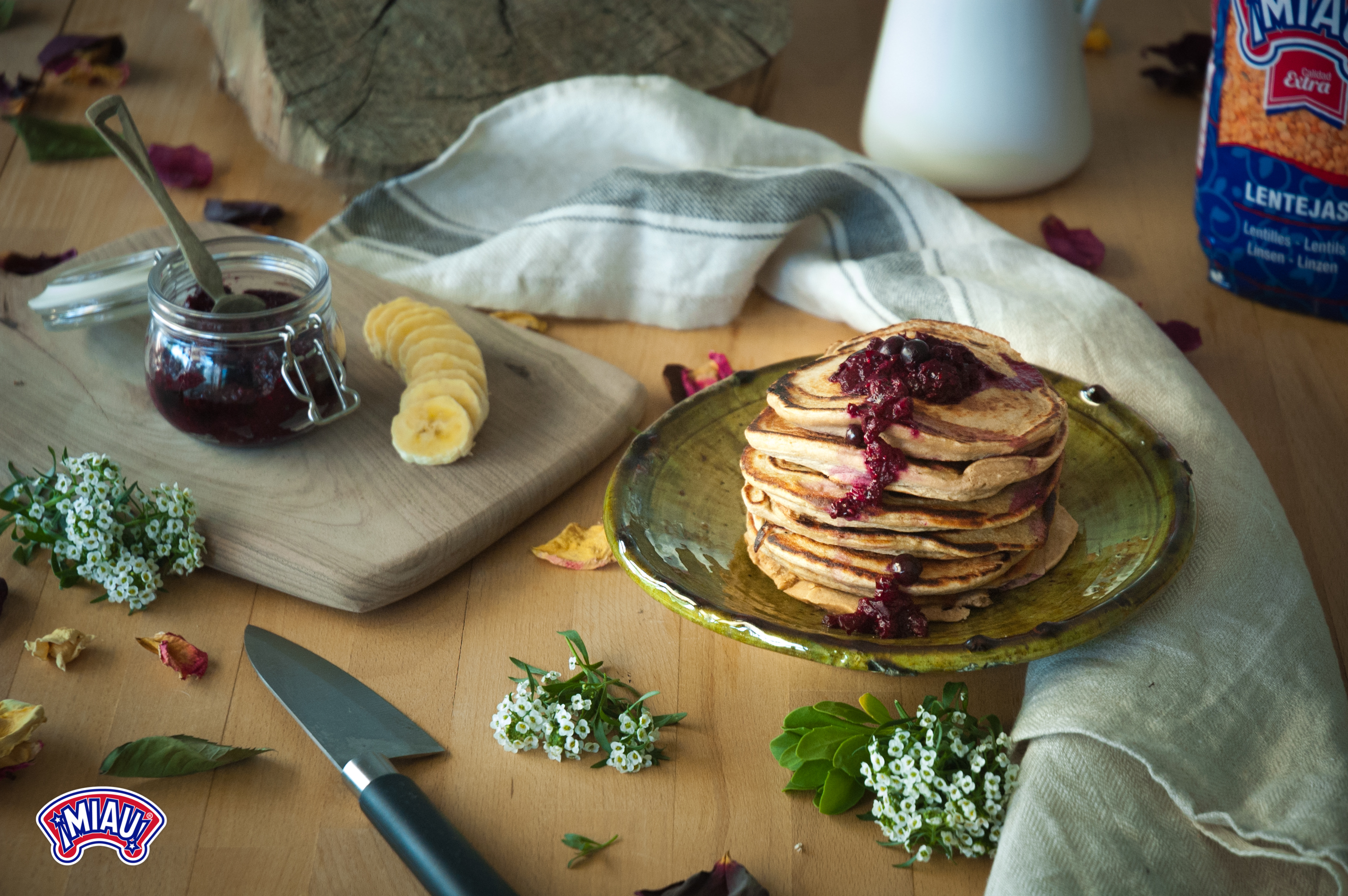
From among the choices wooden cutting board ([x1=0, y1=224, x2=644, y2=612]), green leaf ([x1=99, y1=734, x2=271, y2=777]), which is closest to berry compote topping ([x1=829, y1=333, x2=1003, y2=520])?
wooden cutting board ([x1=0, y1=224, x2=644, y2=612])

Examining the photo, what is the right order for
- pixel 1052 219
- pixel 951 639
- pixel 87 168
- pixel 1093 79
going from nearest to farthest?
pixel 951 639
pixel 1052 219
pixel 87 168
pixel 1093 79

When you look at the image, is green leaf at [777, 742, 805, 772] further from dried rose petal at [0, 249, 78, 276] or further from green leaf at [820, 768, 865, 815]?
dried rose petal at [0, 249, 78, 276]

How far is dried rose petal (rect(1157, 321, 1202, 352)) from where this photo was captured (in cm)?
184

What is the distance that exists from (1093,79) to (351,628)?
2.08 metres

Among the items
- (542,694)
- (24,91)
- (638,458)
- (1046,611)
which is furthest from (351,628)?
(24,91)

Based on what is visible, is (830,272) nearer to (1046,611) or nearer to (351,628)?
(1046,611)

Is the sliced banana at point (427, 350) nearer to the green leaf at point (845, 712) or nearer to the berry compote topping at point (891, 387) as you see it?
the berry compote topping at point (891, 387)

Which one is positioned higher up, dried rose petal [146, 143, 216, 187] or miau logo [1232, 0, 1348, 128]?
miau logo [1232, 0, 1348, 128]

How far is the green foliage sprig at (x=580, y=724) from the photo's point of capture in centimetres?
121

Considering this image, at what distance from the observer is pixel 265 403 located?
152cm

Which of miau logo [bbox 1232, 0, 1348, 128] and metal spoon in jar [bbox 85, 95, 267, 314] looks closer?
metal spoon in jar [bbox 85, 95, 267, 314]

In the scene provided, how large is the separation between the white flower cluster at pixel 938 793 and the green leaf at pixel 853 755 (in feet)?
0.05

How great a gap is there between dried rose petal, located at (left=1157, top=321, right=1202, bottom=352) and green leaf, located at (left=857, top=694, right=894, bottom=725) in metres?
0.96

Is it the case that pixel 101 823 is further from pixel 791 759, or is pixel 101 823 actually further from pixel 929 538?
pixel 929 538
